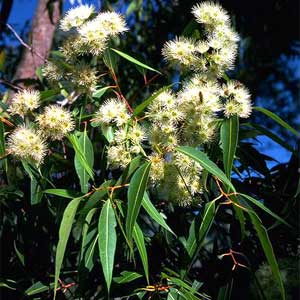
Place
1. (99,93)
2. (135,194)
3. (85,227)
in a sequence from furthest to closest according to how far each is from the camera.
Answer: (99,93) → (85,227) → (135,194)

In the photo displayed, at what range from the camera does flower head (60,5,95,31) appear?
3.34ft

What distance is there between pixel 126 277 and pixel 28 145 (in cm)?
30

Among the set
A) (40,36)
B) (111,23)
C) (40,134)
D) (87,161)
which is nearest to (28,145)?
(40,134)

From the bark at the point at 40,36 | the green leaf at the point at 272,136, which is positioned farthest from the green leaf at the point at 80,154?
the bark at the point at 40,36

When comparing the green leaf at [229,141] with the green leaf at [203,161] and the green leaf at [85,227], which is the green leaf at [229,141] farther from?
the green leaf at [85,227]

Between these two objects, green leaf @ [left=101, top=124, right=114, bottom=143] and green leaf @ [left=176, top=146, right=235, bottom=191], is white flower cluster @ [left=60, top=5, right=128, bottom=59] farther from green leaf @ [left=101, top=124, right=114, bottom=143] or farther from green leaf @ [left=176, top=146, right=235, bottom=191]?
green leaf @ [left=176, top=146, right=235, bottom=191]

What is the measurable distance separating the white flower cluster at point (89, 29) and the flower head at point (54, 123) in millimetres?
122

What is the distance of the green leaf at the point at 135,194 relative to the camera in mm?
833

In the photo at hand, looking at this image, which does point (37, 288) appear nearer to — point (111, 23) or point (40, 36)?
point (111, 23)

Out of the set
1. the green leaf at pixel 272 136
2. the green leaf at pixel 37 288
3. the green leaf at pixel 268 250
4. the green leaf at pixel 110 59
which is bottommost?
the green leaf at pixel 37 288

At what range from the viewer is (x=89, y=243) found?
982mm

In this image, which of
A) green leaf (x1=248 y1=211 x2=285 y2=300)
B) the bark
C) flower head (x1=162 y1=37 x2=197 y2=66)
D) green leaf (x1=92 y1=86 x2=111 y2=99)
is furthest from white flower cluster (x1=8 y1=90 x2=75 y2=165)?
the bark

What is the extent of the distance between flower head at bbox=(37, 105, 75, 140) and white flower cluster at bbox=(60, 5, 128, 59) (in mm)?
122

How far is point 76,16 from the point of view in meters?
1.03
